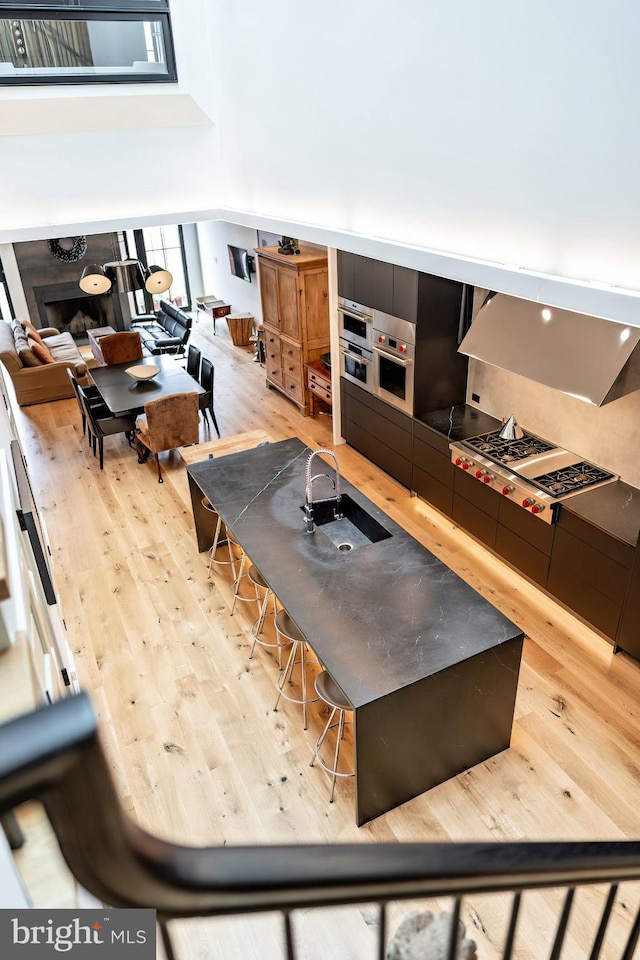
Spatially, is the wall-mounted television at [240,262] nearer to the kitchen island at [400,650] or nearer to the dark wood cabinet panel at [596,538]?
the kitchen island at [400,650]

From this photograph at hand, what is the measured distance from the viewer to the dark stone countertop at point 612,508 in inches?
168

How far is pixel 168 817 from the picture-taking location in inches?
143

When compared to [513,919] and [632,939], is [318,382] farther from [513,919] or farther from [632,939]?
[513,919]

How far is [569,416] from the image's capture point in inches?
201

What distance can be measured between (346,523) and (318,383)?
3.79m

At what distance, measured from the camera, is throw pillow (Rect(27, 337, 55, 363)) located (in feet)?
31.7

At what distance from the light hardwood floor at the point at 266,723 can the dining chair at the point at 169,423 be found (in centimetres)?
93

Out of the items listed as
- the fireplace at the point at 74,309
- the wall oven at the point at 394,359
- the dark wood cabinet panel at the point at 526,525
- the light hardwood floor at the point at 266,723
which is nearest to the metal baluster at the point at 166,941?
the light hardwood floor at the point at 266,723

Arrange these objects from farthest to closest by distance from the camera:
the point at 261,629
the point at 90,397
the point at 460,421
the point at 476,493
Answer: the point at 90,397 → the point at 460,421 → the point at 476,493 → the point at 261,629

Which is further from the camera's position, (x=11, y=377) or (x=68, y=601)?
(x=11, y=377)

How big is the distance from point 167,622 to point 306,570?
1716 mm

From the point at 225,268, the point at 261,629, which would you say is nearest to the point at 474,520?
the point at 261,629

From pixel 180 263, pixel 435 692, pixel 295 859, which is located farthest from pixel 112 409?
pixel 180 263

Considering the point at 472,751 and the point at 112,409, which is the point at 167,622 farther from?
the point at 112,409
